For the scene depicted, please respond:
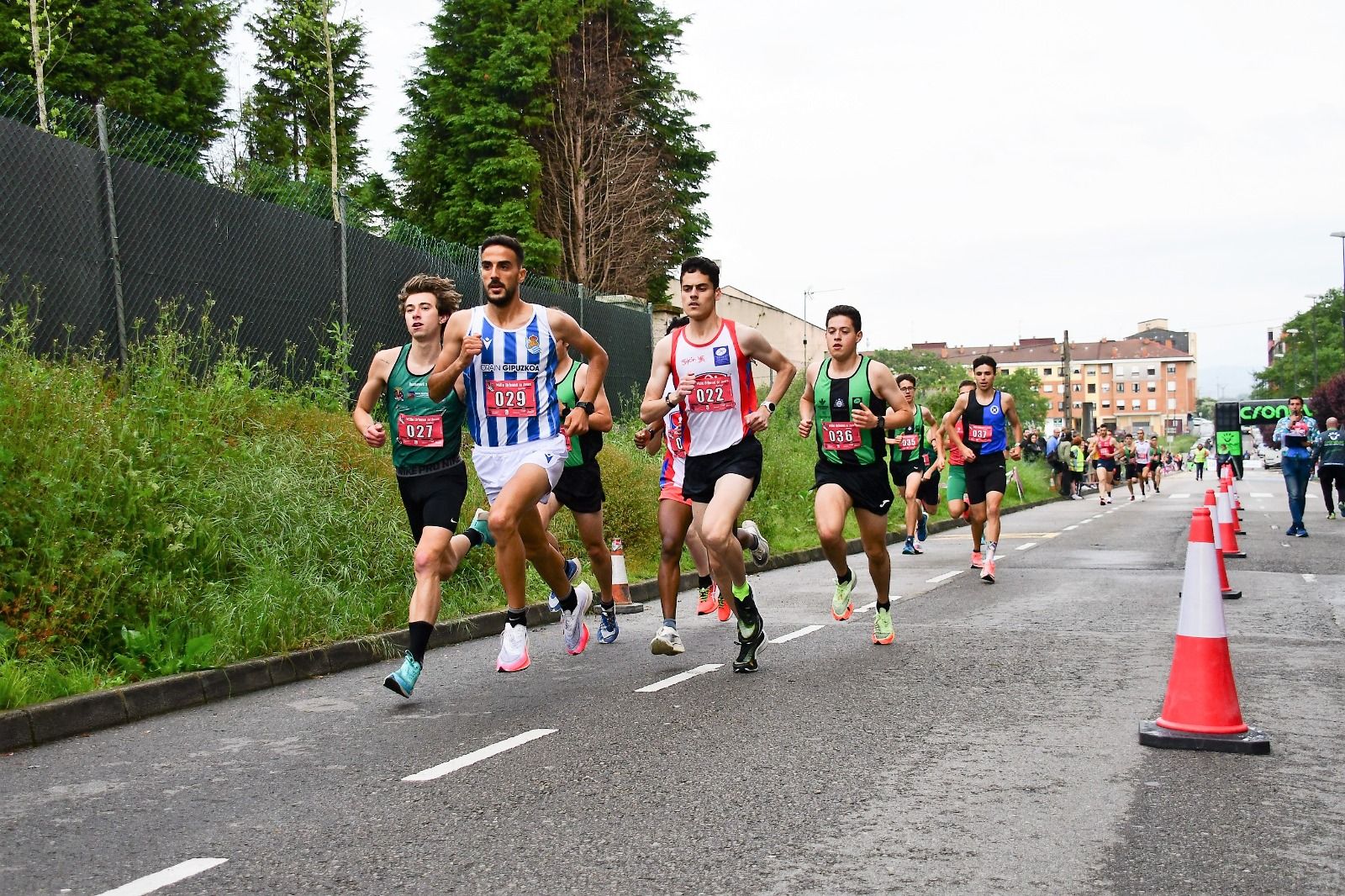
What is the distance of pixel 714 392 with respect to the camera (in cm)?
805

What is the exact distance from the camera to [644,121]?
121 feet

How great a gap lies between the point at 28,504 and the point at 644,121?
30.6m

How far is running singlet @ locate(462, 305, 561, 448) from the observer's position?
7.30 meters

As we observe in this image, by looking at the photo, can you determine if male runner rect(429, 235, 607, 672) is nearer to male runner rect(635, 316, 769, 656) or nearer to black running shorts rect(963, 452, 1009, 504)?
male runner rect(635, 316, 769, 656)

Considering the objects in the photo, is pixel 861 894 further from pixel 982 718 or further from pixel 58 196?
pixel 58 196

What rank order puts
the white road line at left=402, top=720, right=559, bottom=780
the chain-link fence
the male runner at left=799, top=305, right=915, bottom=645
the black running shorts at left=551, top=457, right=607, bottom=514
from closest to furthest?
the white road line at left=402, top=720, right=559, bottom=780 < the male runner at left=799, top=305, right=915, bottom=645 < the black running shorts at left=551, top=457, right=607, bottom=514 < the chain-link fence

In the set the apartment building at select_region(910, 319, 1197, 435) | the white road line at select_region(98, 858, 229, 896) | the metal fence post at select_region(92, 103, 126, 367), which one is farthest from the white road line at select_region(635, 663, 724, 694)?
the apartment building at select_region(910, 319, 1197, 435)

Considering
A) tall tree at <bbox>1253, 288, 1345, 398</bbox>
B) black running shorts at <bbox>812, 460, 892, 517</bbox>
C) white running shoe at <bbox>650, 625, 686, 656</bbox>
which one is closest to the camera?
white running shoe at <bbox>650, 625, 686, 656</bbox>

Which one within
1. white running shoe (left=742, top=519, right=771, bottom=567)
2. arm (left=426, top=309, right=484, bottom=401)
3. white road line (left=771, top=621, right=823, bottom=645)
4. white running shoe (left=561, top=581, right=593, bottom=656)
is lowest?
white road line (left=771, top=621, right=823, bottom=645)

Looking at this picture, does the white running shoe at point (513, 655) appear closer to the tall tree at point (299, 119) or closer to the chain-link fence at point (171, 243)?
the chain-link fence at point (171, 243)

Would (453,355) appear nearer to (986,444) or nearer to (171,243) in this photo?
(171,243)

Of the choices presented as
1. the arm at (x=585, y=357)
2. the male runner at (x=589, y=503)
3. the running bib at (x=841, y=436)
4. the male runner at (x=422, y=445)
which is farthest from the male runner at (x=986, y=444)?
the male runner at (x=422, y=445)

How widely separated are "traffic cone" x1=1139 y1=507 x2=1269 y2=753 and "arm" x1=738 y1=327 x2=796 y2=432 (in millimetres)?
2628

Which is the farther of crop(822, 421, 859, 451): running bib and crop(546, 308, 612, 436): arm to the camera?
crop(822, 421, 859, 451): running bib
